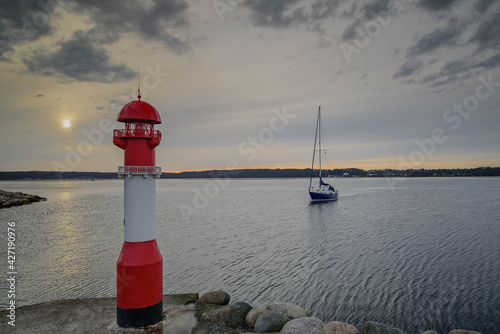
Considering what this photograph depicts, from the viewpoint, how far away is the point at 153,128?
9148mm

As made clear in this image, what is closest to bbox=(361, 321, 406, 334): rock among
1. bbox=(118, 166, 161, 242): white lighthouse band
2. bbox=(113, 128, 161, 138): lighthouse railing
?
bbox=(118, 166, 161, 242): white lighthouse band

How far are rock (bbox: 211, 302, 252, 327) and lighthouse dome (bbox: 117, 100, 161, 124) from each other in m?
6.55

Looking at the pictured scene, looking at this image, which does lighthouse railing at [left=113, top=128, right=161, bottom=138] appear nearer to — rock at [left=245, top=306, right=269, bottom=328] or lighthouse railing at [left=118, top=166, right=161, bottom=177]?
lighthouse railing at [left=118, top=166, right=161, bottom=177]

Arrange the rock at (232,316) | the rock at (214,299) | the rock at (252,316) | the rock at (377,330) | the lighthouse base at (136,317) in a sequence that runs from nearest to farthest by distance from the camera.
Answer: the rock at (377,330) → the lighthouse base at (136,317) → the rock at (252,316) → the rock at (232,316) → the rock at (214,299)

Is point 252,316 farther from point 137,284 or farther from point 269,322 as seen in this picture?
point 137,284

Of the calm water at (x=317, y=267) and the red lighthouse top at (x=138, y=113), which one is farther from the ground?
the red lighthouse top at (x=138, y=113)

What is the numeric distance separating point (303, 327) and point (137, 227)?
5473 millimetres

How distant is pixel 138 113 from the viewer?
Answer: 8.82 metres

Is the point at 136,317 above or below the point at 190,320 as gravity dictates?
above

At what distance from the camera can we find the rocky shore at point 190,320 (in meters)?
8.63

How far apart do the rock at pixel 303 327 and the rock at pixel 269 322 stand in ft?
2.10

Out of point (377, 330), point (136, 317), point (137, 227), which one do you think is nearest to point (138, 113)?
point (137, 227)

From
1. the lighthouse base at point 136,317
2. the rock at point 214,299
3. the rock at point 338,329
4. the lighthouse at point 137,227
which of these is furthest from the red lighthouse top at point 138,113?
the rock at point 338,329

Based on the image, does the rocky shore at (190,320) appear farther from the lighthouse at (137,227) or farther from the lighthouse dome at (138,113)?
the lighthouse dome at (138,113)
